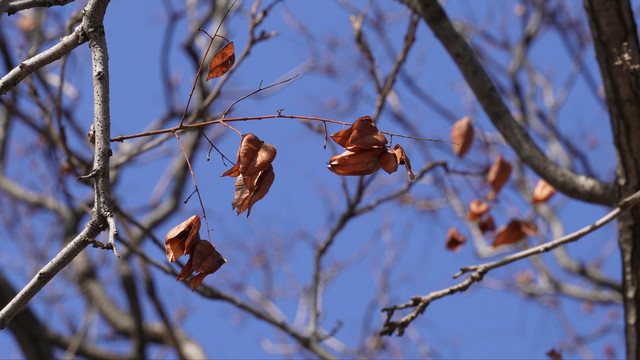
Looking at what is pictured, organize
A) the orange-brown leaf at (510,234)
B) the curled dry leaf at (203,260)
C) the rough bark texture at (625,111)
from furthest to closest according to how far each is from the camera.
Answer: the orange-brown leaf at (510,234)
the rough bark texture at (625,111)
the curled dry leaf at (203,260)

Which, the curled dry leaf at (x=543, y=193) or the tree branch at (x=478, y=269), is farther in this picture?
the curled dry leaf at (x=543, y=193)

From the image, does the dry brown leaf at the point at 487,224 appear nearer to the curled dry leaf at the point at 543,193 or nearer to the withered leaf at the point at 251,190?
the curled dry leaf at the point at 543,193

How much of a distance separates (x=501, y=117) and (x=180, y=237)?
135 centimetres

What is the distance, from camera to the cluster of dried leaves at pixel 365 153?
1329 mm

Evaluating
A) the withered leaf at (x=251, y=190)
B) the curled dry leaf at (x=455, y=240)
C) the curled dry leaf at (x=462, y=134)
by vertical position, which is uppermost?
the curled dry leaf at (x=462, y=134)

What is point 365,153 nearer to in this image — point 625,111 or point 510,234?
point 625,111

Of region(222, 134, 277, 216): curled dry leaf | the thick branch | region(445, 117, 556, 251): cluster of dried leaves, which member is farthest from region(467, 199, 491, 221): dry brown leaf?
region(222, 134, 277, 216): curled dry leaf

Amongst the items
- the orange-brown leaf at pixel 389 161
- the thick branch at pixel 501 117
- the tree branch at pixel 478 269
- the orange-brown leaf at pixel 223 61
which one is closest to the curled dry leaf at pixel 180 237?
the orange-brown leaf at pixel 223 61

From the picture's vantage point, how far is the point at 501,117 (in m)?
2.24

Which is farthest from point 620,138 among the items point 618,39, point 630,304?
point 630,304

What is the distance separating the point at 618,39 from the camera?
2031 mm

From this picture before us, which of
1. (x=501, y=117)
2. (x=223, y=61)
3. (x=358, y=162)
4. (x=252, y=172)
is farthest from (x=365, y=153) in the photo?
(x=501, y=117)

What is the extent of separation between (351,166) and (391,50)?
9.95 ft

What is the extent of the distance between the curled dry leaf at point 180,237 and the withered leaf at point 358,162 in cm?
32
